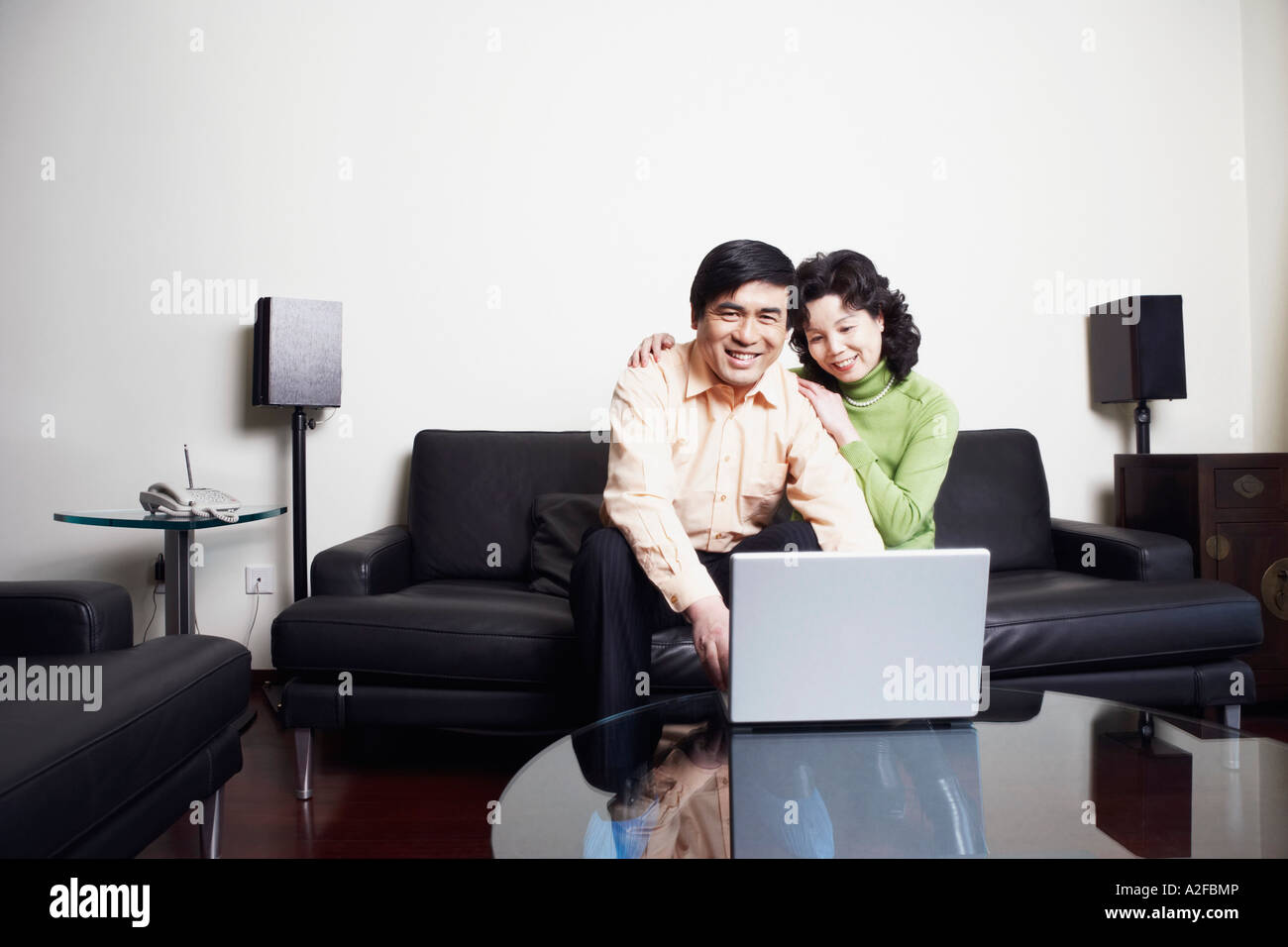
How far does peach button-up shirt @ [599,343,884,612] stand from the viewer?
1.76m

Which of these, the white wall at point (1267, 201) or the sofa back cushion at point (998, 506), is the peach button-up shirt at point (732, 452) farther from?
the white wall at point (1267, 201)

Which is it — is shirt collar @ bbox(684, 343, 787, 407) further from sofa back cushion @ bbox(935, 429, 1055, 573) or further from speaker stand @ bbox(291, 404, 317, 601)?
speaker stand @ bbox(291, 404, 317, 601)

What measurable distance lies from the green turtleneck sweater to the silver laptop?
717 millimetres

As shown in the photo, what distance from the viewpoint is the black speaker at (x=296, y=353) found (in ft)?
8.08

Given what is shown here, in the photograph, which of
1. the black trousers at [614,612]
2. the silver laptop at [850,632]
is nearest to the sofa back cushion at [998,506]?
the black trousers at [614,612]

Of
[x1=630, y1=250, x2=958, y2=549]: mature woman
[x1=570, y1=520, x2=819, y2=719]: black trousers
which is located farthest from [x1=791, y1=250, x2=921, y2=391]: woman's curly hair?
[x1=570, y1=520, x2=819, y2=719]: black trousers

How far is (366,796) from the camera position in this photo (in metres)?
1.89

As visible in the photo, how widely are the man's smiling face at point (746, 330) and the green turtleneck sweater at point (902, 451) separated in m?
0.28

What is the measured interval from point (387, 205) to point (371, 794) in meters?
1.83
